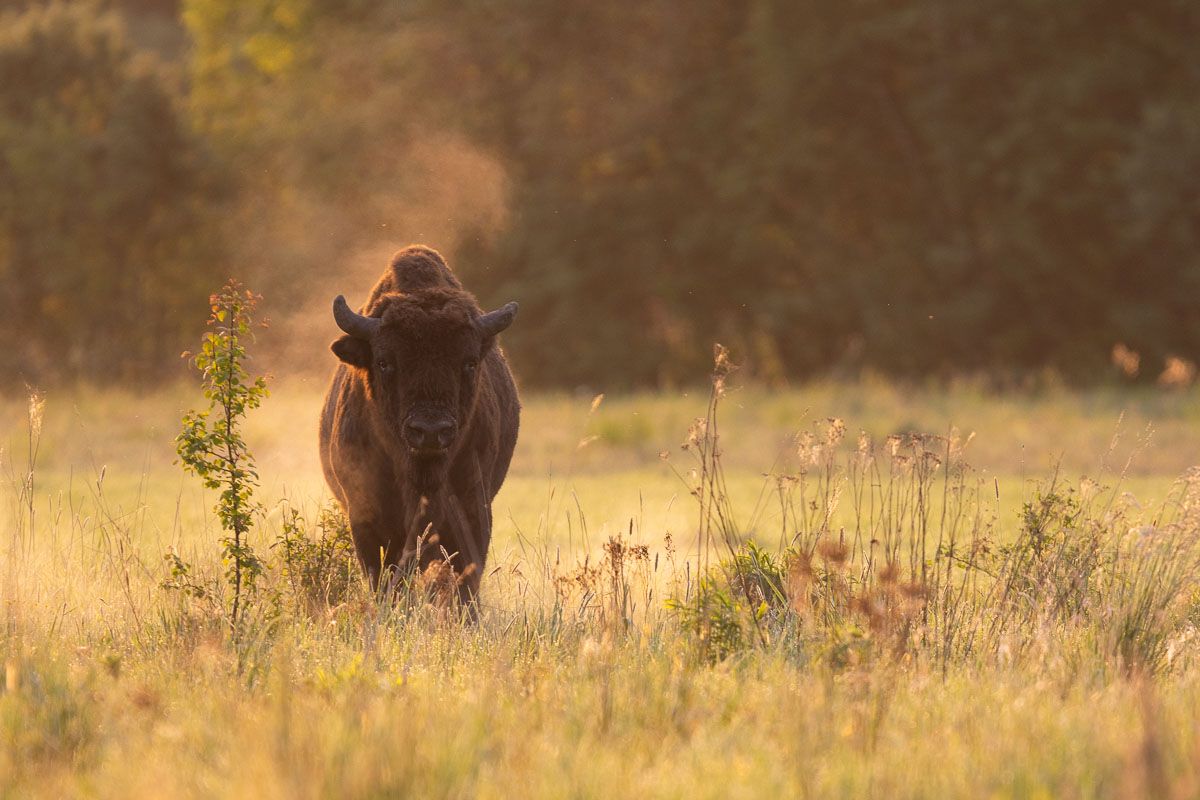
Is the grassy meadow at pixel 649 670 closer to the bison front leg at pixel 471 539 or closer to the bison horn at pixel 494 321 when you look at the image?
the bison front leg at pixel 471 539

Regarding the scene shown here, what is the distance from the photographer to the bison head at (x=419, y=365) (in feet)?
28.8

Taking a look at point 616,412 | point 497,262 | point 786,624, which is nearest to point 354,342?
point 786,624

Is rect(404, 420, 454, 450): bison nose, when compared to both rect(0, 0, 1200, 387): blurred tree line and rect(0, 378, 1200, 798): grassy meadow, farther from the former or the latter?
rect(0, 0, 1200, 387): blurred tree line

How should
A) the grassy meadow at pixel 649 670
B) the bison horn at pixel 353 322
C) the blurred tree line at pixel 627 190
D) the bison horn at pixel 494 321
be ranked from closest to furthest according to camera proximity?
the grassy meadow at pixel 649 670, the bison horn at pixel 353 322, the bison horn at pixel 494 321, the blurred tree line at pixel 627 190

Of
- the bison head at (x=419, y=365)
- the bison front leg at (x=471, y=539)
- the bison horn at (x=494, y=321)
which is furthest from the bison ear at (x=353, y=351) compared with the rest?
the bison front leg at (x=471, y=539)

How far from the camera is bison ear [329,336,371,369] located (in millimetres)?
9148

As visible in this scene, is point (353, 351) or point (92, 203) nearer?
point (353, 351)

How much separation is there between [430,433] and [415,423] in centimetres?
10

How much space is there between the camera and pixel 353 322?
9.11 metres

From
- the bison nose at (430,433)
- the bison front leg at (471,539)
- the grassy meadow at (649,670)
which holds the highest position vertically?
the bison nose at (430,433)

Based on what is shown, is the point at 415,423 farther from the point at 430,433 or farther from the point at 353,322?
the point at 353,322

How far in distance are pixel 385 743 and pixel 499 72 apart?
3638 cm

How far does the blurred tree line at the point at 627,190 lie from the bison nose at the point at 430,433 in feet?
90.9

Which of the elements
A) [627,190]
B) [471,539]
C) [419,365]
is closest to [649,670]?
[471,539]
